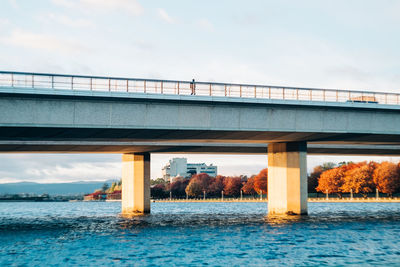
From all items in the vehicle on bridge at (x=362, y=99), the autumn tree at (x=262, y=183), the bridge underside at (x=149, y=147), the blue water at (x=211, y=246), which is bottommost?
the blue water at (x=211, y=246)

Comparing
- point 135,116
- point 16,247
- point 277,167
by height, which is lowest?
point 16,247

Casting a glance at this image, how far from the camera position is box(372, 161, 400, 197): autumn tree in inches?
5566

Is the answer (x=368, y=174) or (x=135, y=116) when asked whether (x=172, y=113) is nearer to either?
(x=135, y=116)

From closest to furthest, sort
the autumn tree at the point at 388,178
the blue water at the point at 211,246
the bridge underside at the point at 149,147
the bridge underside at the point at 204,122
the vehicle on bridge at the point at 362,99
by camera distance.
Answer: the blue water at the point at 211,246
the bridge underside at the point at 204,122
the vehicle on bridge at the point at 362,99
the bridge underside at the point at 149,147
the autumn tree at the point at 388,178

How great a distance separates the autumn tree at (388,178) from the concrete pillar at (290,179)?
9572 centimetres

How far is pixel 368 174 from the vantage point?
148000 millimetres

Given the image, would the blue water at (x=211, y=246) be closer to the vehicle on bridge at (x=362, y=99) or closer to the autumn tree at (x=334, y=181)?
the vehicle on bridge at (x=362, y=99)

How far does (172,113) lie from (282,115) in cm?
1030

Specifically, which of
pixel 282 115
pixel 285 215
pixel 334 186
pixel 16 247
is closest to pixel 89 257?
pixel 16 247

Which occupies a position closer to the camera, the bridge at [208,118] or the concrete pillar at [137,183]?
the bridge at [208,118]

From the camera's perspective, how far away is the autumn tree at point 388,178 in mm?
141375

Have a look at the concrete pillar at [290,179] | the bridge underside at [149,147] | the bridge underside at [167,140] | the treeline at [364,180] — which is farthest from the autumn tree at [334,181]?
the concrete pillar at [290,179]

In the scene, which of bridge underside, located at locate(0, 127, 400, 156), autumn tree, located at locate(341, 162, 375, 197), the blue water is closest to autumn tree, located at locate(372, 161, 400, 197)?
autumn tree, located at locate(341, 162, 375, 197)

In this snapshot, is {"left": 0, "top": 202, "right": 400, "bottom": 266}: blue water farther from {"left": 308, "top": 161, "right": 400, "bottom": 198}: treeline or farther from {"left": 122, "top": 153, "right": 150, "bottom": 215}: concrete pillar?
{"left": 308, "top": 161, "right": 400, "bottom": 198}: treeline
